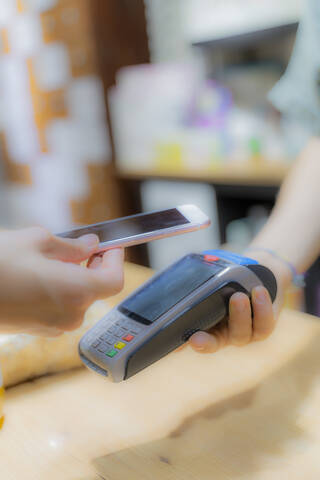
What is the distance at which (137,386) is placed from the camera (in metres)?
0.53

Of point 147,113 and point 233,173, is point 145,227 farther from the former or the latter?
point 147,113

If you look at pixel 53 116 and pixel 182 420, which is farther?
pixel 53 116

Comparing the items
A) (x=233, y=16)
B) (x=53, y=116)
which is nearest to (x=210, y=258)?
(x=233, y=16)

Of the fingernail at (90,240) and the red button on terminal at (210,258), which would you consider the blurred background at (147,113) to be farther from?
the fingernail at (90,240)

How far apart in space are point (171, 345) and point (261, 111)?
1382mm

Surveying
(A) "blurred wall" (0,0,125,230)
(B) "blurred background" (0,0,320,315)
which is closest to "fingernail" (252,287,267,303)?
(B) "blurred background" (0,0,320,315)

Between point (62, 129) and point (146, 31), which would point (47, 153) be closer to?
point (62, 129)

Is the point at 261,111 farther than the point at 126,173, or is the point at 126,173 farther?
the point at 126,173

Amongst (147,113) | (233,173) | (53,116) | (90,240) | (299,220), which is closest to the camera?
(90,240)

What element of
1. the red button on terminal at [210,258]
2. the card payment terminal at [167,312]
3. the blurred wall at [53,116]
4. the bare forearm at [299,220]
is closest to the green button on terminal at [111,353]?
the card payment terminal at [167,312]

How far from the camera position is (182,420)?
1.53 ft

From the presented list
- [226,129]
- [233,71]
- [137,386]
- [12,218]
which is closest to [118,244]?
[137,386]

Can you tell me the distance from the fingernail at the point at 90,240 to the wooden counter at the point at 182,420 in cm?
18

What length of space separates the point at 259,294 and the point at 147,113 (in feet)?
5.09
